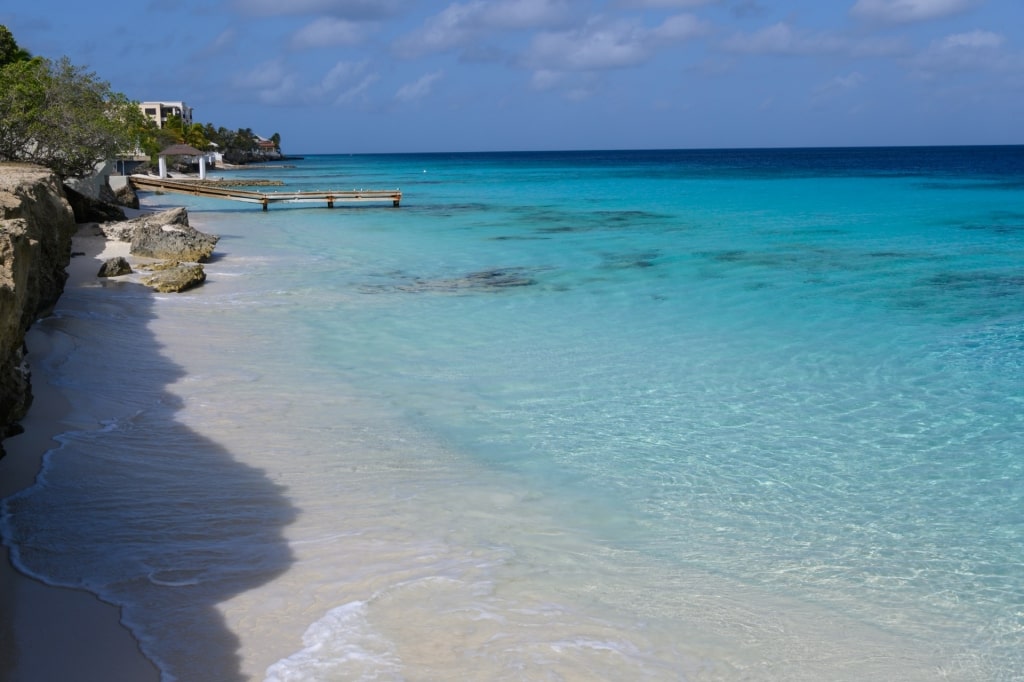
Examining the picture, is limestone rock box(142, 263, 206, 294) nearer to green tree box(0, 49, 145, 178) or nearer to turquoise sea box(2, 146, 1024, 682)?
turquoise sea box(2, 146, 1024, 682)

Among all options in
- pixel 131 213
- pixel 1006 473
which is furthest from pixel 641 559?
pixel 131 213

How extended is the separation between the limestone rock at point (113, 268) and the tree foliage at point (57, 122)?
817cm

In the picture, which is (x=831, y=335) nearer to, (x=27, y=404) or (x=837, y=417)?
(x=837, y=417)

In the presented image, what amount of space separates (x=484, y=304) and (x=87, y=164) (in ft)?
47.7

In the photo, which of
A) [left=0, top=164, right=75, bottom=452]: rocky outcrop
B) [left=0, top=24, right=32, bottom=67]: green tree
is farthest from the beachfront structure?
[left=0, top=164, right=75, bottom=452]: rocky outcrop

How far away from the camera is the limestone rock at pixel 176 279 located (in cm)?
1496

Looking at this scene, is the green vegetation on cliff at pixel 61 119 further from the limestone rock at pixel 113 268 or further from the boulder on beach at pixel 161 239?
the limestone rock at pixel 113 268

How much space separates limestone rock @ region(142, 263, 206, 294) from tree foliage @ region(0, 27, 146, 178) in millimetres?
8684

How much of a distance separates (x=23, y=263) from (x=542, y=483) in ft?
13.1

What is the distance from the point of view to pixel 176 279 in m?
15.2

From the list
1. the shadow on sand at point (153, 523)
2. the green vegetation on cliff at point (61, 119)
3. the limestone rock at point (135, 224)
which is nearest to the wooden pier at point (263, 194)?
the green vegetation on cliff at point (61, 119)

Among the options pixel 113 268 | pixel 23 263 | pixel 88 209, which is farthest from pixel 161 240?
pixel 23 263

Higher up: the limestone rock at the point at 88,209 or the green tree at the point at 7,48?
the green tree at the point at 7,48

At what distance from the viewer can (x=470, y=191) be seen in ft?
167
